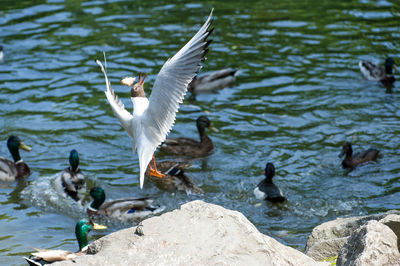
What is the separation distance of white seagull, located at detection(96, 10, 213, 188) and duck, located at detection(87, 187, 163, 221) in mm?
1660

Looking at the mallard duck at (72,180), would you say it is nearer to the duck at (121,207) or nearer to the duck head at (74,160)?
the duck head at (74,160)

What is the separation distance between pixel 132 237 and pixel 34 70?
966cm

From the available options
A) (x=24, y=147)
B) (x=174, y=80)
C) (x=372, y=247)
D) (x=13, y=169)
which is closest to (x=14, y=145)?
(x=24, y=147)

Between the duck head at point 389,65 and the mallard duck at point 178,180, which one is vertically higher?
the duck head at point 389,65

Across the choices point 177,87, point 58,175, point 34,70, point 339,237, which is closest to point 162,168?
point 58,175

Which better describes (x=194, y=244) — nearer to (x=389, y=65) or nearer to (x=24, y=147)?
(x=24, y=147)

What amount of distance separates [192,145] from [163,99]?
412 cm

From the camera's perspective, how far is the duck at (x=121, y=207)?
349 inches

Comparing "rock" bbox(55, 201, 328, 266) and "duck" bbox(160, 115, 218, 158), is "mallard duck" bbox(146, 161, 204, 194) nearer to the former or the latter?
"duck" bbox(160, 115, 218, 158)

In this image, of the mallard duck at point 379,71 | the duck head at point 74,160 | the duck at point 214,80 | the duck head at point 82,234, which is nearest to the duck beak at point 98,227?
the duck head at point 82,234

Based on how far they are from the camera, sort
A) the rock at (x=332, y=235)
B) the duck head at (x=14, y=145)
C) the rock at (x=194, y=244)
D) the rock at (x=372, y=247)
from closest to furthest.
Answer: the rock at (x=194, y=244)
the rock at (x=372, y=247)
the rock at (x=332, y=235)
the duck head at (x=14, y=145)

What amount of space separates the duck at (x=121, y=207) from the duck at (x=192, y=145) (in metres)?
2.06

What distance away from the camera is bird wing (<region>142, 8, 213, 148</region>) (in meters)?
6.65

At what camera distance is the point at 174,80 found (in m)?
6.83
